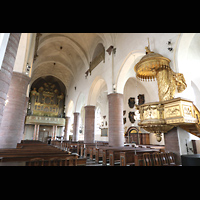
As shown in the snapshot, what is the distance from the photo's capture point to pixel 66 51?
57.4 feet

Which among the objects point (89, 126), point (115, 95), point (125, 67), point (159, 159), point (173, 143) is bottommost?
point (159, 159)

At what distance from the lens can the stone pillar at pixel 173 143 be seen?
4.80 meters

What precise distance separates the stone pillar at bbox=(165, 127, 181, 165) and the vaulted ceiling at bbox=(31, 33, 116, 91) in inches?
313

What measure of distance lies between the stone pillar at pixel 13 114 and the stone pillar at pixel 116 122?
5.20 meters

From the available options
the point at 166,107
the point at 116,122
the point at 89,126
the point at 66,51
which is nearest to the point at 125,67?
the point at 116,122

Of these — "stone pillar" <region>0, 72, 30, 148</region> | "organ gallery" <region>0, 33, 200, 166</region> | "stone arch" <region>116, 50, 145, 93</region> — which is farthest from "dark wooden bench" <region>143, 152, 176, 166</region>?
"stone arch" <region>116, 50, 145, 93</region>

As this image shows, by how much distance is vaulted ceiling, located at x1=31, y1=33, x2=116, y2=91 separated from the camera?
43.9 feet

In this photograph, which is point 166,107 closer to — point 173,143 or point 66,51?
point 173,143

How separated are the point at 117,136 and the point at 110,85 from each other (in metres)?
3.58

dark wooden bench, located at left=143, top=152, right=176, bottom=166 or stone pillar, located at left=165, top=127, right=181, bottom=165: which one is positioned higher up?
stone pillar, located at left=165, top=127, right=181, bottom=165

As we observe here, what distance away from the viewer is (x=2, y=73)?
106 inches

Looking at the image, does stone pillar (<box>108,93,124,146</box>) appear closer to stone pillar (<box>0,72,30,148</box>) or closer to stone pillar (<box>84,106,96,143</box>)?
stone pillar (<box>84,106,96,143</box>)

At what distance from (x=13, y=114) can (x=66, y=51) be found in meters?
13.2
